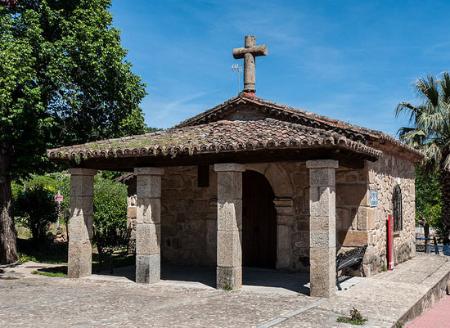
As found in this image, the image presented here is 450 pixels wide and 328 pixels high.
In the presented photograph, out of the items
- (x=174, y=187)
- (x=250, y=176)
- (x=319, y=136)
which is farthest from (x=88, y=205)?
(x=319, y=136)

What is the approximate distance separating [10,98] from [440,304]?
1028 cm

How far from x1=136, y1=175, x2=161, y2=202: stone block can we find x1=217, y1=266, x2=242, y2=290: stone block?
6.71ft

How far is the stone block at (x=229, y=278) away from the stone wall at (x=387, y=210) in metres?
2.90

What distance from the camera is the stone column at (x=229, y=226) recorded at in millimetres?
9016

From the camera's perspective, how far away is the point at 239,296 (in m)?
8.39

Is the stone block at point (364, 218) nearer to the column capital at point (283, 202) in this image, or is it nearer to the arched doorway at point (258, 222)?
the column capital at point (283, 202)

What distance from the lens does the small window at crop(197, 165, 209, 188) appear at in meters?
12.2

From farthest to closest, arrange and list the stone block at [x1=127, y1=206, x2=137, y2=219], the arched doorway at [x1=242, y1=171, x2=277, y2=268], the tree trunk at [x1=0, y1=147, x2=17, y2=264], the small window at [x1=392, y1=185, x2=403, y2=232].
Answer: the stone block at [x1=127, y1=206, x2=137, y2=219] → the tree trunk at [x1=0, y1=147, x2=17, y2=264] → the small window at [x1=392, y1=185, x2=403, y2=232] → the arched doorway at [x1=242, y1=171, x2=277, y2=268]

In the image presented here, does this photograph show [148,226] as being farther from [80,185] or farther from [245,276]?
[245,276]

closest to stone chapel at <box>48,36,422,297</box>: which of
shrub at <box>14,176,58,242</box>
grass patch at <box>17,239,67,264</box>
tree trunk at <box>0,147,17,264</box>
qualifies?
tree trunk at <box>0,147,17,264</box>

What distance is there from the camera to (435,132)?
16031mm

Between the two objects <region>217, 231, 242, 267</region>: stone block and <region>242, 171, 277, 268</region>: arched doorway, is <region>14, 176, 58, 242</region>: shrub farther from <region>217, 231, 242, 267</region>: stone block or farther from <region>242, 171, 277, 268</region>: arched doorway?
<region>217, 231, 242, 267</region>: stone block

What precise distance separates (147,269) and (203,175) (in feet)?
10.7

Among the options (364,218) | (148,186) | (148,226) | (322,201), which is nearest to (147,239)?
(148,226)
